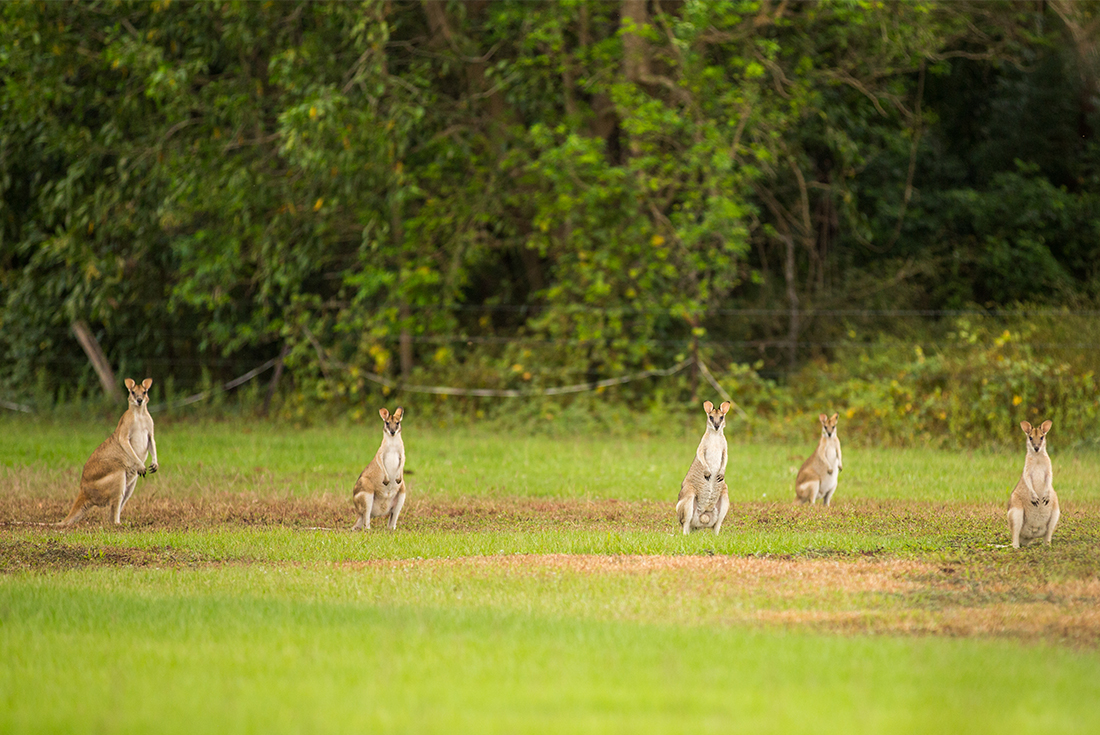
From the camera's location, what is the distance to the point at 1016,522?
9688mm

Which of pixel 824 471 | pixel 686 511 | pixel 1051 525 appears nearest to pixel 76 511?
pixel 686 511

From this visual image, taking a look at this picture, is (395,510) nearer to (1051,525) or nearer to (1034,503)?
(1034,503)

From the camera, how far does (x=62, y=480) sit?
1449 centimetres

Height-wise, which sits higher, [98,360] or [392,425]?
[392,425]

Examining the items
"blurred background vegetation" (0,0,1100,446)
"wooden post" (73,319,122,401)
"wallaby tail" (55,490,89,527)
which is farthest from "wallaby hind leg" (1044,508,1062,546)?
"wooden post" (73,319,122,401)

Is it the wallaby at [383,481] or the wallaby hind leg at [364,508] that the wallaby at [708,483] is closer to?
the wallaby at [383,481]

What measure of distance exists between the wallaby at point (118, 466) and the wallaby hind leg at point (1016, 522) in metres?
7.77

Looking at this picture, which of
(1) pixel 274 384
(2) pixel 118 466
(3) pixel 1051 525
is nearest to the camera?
(3) pixel 1051 525

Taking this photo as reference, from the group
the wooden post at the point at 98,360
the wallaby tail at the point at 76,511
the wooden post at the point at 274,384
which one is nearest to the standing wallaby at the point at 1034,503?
the wallaby tail at the point at 76,511

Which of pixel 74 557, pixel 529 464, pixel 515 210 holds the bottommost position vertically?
pixel 74 557

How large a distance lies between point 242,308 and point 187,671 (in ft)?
63.9

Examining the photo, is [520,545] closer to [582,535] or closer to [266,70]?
[582,535]

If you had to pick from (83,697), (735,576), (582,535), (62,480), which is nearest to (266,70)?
(62,480)

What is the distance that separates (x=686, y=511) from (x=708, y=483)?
322mm
